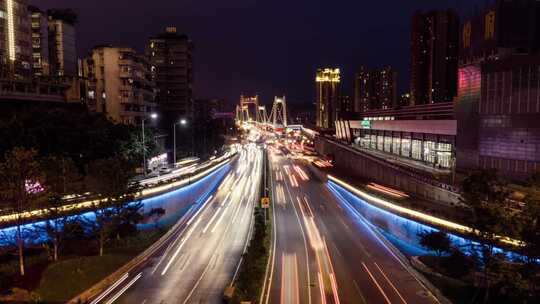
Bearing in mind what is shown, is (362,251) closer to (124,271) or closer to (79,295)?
(124,271)

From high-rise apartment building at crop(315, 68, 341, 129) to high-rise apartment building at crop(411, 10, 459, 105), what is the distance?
3121 cm

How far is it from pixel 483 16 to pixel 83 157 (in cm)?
5095

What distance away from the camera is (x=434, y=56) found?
515 feet

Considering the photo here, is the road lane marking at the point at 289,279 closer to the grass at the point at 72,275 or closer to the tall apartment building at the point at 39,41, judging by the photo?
the grass at the point at 72,275

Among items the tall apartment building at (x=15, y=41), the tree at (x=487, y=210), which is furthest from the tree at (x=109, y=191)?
the tall apartment building at (x=15, y=41)

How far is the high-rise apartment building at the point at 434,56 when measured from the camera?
156875 mm

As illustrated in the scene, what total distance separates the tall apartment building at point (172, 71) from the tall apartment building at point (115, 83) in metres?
40.3

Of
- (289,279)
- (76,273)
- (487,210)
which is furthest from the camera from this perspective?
(289,279)

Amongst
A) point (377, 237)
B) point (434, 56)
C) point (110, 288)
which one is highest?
point (434, 56)

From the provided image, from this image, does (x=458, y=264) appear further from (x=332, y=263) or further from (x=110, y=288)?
(x=110, y=288)

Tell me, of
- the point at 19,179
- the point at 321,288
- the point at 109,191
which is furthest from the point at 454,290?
the point at 19,179

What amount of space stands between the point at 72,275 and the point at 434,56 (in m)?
155

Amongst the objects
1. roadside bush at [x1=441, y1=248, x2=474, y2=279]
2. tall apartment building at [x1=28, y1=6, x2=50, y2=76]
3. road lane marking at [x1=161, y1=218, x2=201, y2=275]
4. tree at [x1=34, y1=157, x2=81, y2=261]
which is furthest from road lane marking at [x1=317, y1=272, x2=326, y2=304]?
tall apartment building at [x1=28, y1=6, x2=50, y2=76]

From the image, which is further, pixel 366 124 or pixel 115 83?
pixel 366 124
